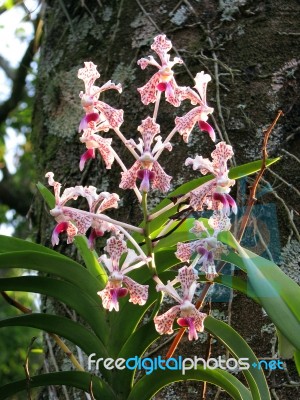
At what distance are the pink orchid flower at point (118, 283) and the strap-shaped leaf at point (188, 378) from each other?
18cm

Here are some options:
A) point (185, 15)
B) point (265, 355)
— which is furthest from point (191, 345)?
point (185, 15)

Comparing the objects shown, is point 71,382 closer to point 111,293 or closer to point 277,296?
point 111,293

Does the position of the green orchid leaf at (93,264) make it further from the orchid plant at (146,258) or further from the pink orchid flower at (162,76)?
the pink orchid flower at (162,76)

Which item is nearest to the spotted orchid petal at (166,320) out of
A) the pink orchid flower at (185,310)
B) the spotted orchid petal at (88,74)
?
the pink orchid flower at (185,310)

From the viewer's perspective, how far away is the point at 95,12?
2.02m

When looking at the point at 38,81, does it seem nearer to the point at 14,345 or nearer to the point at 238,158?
the point at 238,158

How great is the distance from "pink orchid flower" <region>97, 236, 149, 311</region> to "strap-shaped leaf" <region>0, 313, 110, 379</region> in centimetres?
17

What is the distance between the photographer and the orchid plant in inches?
39.8

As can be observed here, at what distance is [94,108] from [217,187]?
0.22 m

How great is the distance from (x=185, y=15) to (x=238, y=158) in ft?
1.52

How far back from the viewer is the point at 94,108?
3.44 feet

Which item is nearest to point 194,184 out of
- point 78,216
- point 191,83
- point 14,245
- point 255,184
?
point 255,184

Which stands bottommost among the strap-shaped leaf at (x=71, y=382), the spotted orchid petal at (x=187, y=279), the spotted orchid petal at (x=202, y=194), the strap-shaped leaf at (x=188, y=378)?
the strap-shaped leaf at (x=188, y=378)

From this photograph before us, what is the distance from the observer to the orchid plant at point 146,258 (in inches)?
39.8
